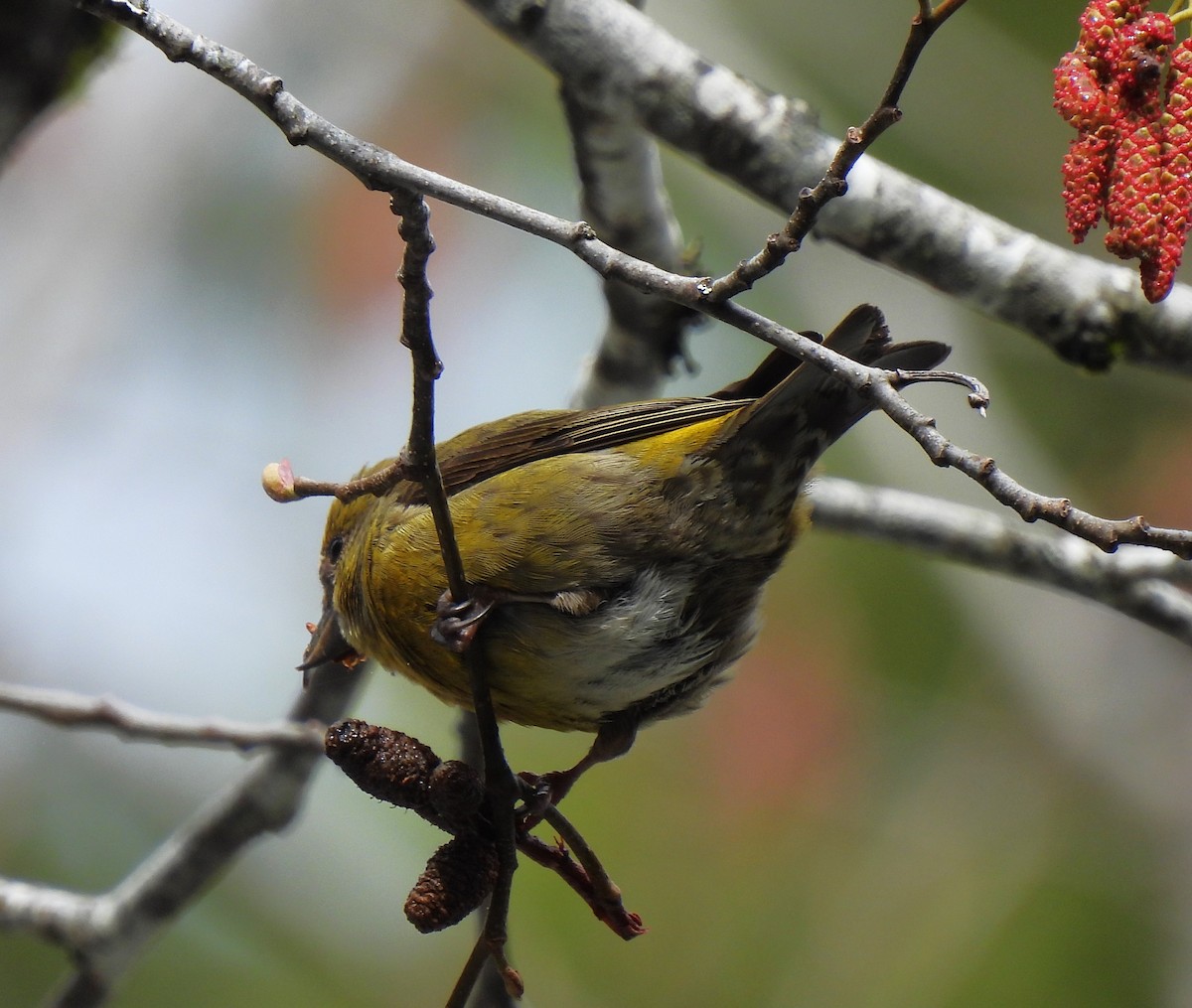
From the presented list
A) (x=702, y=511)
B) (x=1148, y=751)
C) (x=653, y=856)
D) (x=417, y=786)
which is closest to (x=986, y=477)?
(x=417, y=786)

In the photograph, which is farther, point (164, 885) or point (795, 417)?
point (164, 885)

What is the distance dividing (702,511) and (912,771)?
20.3ft

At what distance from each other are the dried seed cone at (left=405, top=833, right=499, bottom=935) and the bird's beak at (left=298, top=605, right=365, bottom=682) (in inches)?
50.8

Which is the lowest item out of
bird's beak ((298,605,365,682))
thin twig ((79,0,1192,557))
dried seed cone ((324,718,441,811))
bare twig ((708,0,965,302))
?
dried seed cone ((324,718,441,811))

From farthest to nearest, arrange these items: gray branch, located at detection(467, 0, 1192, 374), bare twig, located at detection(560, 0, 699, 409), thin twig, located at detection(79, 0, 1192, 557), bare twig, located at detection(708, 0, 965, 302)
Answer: bare twig, located at detection(560, 0, 699, 409) → gray branch, located at detection(467, 0, 1192, 374) → thin twig, located at detection(79, 0, 1192, 557) → bare twig, located at detection(708, 0, 965, 302)

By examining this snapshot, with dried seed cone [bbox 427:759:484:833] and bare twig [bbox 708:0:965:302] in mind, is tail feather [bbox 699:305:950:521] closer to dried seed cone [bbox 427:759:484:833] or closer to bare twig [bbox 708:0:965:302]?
bare twig [bbox 708:0:965:302]

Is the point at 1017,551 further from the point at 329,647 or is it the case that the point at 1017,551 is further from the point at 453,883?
the point at 453,883

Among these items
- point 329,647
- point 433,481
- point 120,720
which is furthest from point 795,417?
point 120,720

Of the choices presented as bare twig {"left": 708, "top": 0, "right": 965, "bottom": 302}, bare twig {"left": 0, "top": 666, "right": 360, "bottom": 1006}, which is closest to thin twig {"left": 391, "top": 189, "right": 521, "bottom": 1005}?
bare twig {"left": 708, "top": 0, "right": 965, "bottom": 302}

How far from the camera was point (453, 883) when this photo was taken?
2158 mm

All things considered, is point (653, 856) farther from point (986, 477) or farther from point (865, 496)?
point (986, 477)

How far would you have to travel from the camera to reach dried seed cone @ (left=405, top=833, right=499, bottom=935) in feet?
6.97

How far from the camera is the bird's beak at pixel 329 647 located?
3447 mm

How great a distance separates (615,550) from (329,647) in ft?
3.30
